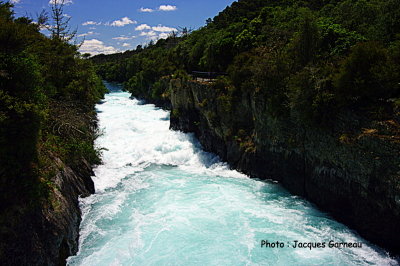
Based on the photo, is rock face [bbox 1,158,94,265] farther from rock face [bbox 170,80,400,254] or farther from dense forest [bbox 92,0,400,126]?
dense forest [bbox 92,0,400,126]

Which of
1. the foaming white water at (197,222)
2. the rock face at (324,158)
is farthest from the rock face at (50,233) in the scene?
the rock face at (324,158)

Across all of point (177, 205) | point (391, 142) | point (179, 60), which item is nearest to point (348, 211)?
point (391, 142)

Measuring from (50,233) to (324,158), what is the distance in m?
12.0

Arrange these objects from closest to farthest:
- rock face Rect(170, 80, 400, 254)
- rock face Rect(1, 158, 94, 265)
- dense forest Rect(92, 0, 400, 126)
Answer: rock face Rect(1, 158, 94, 265)
rock face Rect(170, 80, 400, 254)
dense forest Rect(92, 0, 400, 126)

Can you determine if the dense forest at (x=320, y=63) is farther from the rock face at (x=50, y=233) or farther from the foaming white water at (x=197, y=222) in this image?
the rock face at (x=50, y=233)

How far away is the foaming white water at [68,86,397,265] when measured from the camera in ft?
35.4

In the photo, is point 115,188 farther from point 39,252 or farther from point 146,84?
point 146,84

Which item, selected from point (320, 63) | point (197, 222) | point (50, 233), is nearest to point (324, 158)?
point (320, 63)

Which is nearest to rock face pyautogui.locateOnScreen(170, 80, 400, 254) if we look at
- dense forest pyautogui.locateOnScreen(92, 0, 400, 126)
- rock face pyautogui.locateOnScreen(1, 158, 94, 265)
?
dense forest pyautogui.locateOnScreen(92, 0, 400, 126)

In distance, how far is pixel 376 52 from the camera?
11.5 m

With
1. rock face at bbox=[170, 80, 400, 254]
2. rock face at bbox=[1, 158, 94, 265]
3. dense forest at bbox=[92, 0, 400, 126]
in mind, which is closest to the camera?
rock face at bbox=[1, 158, 94, 265]

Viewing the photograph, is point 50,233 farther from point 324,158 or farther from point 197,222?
point 324,158

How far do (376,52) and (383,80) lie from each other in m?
1.24

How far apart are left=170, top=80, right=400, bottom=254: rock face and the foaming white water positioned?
78 cm
